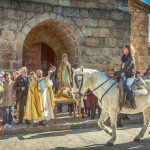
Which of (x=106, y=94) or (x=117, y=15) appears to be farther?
(x=117, y=15)

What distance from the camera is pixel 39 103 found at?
966cm

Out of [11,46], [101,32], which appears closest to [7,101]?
[11,46]

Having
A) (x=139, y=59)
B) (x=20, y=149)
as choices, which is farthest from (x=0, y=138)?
(x=139, y=59)

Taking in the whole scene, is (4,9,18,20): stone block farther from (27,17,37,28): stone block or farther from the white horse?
the white horse

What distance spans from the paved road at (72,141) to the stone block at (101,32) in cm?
560

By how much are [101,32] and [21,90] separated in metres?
5.31

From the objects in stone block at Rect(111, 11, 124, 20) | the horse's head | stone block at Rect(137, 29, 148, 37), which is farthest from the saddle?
stone block at Rect(137, 29, 148, 37)

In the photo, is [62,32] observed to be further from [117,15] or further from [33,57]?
[117,15]

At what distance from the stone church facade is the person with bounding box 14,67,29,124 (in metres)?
2.31

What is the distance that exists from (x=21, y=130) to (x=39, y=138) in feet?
3.22

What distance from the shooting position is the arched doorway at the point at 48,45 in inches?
551

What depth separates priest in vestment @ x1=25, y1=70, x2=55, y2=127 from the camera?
31.4 feet

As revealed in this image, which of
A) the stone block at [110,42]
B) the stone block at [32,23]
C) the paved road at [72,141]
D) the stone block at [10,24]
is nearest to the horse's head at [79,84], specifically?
the paved road at [72,141]

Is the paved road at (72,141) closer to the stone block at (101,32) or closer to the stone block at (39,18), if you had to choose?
the stone block at (39,18)
